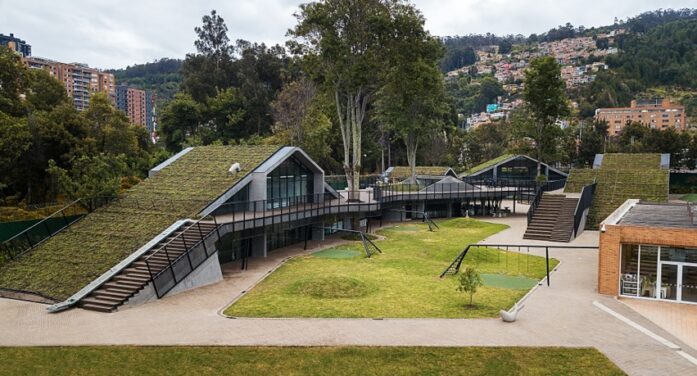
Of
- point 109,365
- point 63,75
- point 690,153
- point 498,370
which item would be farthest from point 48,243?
point 63,75

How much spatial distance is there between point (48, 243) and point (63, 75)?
123773mm

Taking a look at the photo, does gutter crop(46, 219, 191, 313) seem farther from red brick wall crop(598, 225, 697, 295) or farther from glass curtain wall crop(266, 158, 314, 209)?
red brick wall crop(598, 225, 697, 295)

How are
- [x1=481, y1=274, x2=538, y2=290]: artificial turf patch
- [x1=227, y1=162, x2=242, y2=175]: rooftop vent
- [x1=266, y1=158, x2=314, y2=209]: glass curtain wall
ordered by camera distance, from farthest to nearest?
1. [x1=266, y1=158, x2=314, y2=209]: glass curtain wall
2. [x1=227, y1=162, x2=242, y2=175]: rooftop vent
3. [x1=481, y1=274, x2=538, y2=290]: artificial turf patch

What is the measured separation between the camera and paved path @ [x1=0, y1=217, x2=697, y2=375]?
588 inches

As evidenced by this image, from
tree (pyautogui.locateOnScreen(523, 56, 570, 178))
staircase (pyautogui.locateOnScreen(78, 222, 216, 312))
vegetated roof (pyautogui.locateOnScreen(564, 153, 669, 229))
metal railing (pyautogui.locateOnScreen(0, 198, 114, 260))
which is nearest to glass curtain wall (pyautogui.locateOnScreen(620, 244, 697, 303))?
vegetated roof (pyautogui.locateOnScreen(564, 153, 669, 229))

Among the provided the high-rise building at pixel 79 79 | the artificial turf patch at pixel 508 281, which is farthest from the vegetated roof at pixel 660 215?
the high-rise building at pixel 79 79

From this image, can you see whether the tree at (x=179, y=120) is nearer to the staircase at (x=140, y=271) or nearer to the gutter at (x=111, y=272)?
the gutter at (x=111, y=272)

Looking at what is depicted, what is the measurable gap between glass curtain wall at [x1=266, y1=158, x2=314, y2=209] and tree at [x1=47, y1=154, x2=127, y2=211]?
29.0 feet

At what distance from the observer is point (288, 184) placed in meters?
33.4

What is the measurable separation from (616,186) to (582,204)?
549cm

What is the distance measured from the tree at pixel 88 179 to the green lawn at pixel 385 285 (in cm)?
1121

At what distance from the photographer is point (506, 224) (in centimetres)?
4112

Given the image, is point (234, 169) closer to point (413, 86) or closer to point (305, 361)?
point (305, 361)

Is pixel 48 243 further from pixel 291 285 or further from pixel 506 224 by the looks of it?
pixel 506 224
